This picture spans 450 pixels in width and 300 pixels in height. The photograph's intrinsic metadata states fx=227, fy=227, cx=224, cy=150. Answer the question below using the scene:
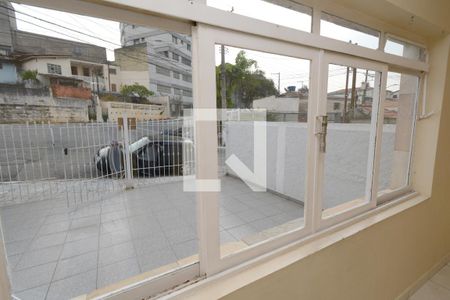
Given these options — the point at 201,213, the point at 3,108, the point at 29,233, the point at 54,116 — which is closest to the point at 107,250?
the point at 29,233

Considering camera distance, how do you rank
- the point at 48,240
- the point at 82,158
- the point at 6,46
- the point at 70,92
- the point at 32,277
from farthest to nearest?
the point at 82,158, the point at 48,240, the point at 32,277, the point at 70,92, the point at 6,46

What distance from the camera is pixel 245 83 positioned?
1740 millimetres

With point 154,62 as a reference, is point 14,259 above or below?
below

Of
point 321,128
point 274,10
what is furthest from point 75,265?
point 274,10

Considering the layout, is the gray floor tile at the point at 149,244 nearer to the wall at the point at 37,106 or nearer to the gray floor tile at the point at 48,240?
the gray floor tile at the point at 48,240

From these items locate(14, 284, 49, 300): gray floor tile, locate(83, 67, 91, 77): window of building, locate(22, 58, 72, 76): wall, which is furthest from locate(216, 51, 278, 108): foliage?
locate(14, 284, 49, 300): gray floor tile

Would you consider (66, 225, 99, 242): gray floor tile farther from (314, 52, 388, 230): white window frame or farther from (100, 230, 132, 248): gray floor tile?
(314, 52, 388, 230): white window frame

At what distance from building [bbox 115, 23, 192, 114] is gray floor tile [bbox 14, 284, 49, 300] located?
152 cm

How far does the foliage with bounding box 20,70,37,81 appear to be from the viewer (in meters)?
1.07

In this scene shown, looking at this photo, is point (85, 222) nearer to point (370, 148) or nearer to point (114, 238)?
point (114, 238)

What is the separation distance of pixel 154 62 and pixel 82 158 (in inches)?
82.1

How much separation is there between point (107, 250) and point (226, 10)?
208 centimetres

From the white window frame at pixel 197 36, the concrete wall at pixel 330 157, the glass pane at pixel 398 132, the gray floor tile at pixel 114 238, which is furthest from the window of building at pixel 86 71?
the glass pane at pixel 398 132

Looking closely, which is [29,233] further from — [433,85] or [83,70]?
[433,85]
